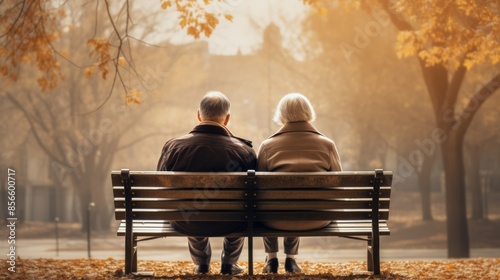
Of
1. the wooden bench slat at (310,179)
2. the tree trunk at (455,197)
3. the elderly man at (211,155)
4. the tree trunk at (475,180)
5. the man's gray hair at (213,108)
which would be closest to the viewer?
the wooden bench slat at (310,179)

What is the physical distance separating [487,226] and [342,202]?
88.1 feet

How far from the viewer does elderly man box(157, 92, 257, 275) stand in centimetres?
654

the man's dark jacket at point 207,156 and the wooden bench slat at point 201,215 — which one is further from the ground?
the man's dark jacket at point 207,156

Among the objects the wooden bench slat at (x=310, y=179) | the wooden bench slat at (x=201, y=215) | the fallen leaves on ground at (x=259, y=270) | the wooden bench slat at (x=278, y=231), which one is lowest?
the fallen leaves on ground at (x=259, y=270)

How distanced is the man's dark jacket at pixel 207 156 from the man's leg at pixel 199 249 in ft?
1.18

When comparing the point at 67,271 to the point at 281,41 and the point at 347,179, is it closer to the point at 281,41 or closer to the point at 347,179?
the point at 347,179

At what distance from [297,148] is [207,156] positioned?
74 centimetres

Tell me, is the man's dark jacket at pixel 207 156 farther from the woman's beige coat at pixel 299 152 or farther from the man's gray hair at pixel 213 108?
the woman's beige coat at pixel 299 152

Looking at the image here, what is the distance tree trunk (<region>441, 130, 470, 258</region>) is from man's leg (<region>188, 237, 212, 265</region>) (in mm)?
11110

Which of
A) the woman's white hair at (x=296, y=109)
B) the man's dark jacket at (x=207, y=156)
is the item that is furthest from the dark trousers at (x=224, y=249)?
the woman's white hair at (x=296, y=109)

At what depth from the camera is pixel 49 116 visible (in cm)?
3359

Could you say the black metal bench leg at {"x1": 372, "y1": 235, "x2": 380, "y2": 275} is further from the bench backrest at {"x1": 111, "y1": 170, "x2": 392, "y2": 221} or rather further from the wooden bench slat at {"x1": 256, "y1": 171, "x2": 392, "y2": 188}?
the wooden bench slat at {"x1": 256, "y1": 171, "x2": 392, "y2": 188}

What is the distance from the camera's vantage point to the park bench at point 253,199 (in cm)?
624

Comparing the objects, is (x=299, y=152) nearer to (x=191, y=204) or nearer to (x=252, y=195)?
(x=252, y=195)
